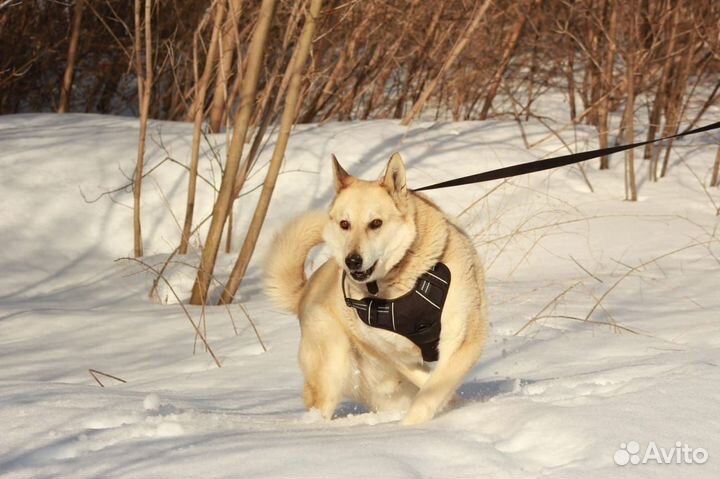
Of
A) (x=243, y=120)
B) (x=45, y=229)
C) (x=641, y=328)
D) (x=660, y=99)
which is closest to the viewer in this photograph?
(x=641, y=328)

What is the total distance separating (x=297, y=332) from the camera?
627cm

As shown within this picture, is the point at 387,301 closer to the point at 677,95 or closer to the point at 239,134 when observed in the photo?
the point at 239,134

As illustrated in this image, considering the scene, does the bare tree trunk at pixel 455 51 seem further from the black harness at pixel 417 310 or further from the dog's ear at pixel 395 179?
the black harness at pixel 417 310

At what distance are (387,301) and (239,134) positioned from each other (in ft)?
10.7

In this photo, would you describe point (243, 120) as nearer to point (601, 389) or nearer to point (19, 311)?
point (19, 311)

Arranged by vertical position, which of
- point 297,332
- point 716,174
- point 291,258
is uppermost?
point 291,258

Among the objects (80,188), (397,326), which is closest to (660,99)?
(80,188)

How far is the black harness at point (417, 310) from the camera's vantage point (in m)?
3.79

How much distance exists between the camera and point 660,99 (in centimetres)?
1020

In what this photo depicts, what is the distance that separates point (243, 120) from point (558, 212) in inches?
134

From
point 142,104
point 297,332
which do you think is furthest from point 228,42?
point 297,332

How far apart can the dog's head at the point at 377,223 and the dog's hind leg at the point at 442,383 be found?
1.41 feet

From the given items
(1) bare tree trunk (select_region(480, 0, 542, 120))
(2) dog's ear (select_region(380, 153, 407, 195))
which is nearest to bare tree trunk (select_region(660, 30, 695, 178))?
(1) bare tree trunk (select_region(480, 0, 542, 120))

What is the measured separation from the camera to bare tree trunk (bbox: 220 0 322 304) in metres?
6.51
